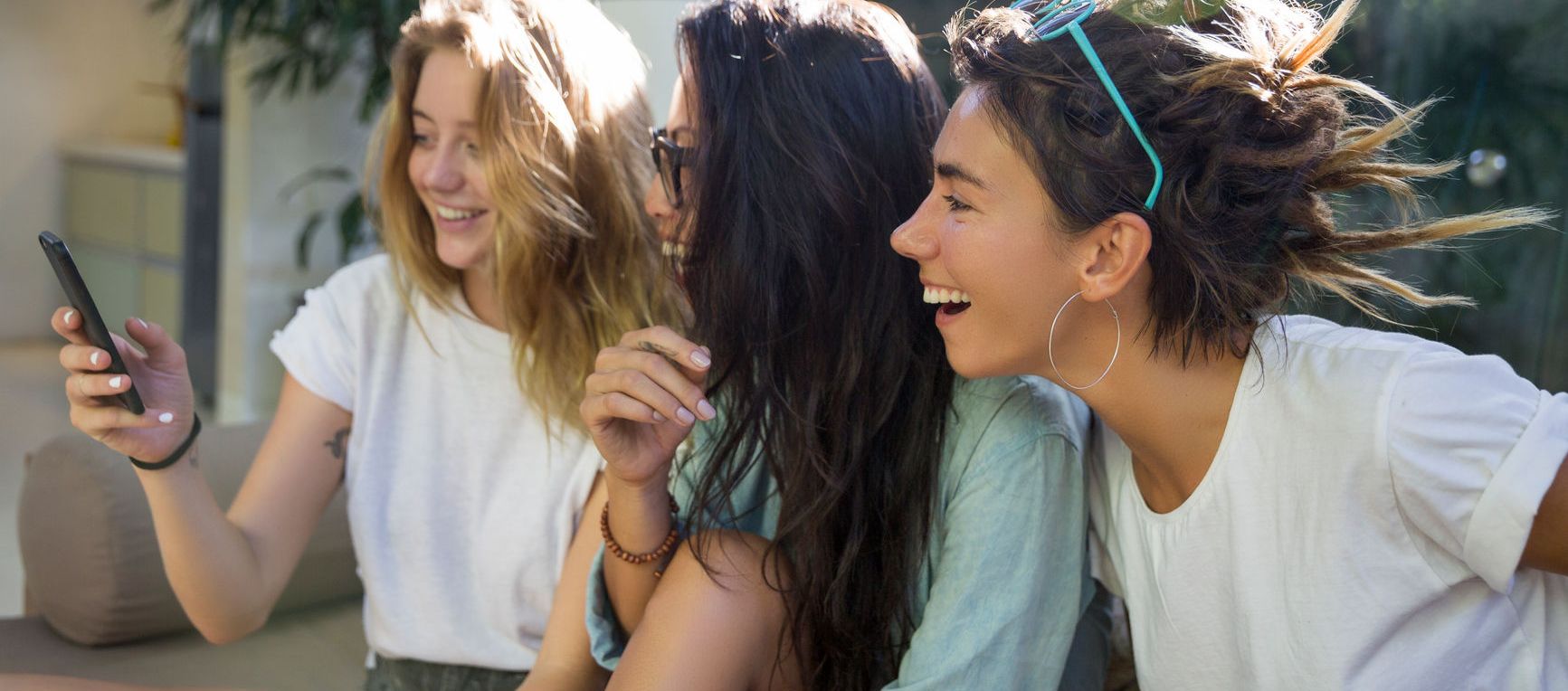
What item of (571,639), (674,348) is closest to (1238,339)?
(674,348)

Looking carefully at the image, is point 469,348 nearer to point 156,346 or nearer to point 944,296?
point 156,346

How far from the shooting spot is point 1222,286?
1027mm

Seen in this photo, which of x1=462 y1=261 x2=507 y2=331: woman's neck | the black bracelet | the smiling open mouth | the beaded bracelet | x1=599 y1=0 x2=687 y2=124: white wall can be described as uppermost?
x1=599 y1=0 x2=687 y2=124: white wall

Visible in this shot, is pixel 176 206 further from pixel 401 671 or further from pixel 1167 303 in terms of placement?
pixel 1167 303

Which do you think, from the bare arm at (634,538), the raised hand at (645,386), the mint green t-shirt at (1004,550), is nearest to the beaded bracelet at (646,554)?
the bare arm at (634,538)

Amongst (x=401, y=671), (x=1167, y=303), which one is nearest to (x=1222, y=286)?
(x=1167, y=303)

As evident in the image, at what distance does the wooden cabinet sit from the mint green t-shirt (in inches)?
131

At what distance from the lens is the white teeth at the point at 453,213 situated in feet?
4.68

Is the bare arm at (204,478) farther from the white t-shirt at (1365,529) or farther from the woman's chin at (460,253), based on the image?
the white t-shirt at (1365,529)

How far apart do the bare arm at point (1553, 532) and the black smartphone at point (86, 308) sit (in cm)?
112

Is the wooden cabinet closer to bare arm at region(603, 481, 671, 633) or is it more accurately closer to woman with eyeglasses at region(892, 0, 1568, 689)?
bare arm at region(603, 481, 671, 633)

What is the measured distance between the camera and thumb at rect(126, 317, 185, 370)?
3.87ft

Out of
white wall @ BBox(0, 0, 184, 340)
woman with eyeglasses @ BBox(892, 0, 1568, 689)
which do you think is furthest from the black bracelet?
white wall @ BBox(0, 0, 184, 340)

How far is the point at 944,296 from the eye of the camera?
1092 mm
